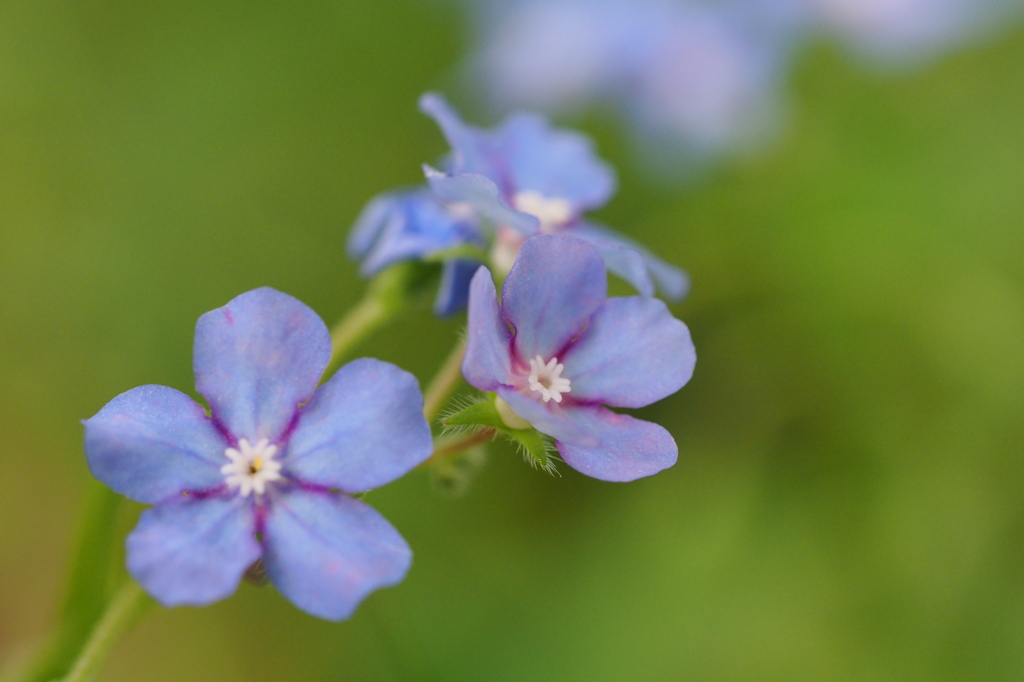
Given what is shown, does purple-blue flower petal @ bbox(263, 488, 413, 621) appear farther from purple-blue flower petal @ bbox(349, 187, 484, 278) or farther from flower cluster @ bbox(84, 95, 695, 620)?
purple-blue flower petal @ bbox(349, 187, 484, 278)

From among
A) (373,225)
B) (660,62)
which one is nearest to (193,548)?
(373,225)

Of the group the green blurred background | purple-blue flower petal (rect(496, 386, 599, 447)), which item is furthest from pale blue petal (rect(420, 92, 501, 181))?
the green blurred background

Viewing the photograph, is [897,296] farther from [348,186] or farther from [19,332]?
[19,332]

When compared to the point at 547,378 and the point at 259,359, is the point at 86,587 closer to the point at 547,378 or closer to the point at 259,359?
the point at 259,359

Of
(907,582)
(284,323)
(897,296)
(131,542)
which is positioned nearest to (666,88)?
(897,296)

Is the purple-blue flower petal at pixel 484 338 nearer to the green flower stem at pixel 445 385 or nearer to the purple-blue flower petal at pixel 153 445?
the green flower stem at pixel 445 385
